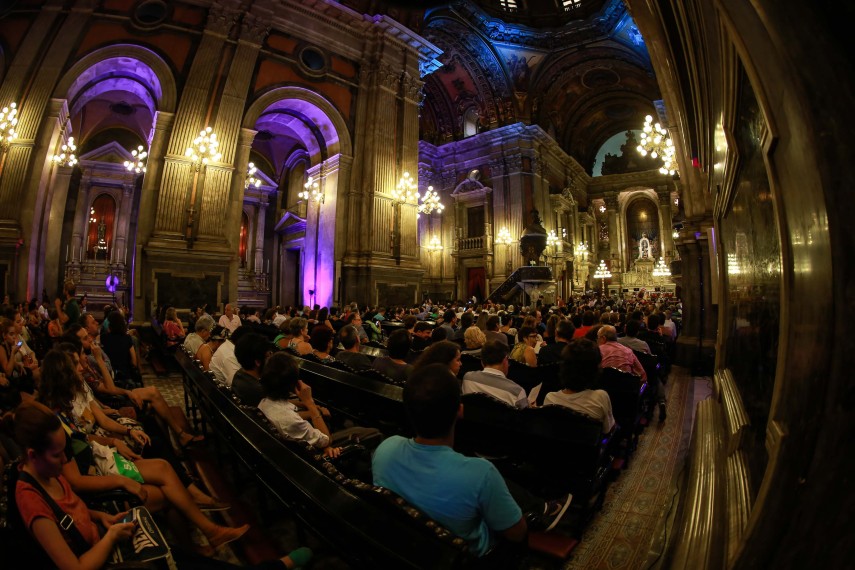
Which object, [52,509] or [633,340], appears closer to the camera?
[52,509]

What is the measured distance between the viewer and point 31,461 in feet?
4.85

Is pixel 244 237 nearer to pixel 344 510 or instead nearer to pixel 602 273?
pixel 344 510

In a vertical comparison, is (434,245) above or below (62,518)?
above

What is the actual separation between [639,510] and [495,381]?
1.24m

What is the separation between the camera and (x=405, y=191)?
13.5 metres

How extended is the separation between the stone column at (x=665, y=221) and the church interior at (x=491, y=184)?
21cm

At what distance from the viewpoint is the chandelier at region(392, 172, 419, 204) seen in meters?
13.3

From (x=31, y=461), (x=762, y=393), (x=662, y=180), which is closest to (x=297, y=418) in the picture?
(x=31, y=461)

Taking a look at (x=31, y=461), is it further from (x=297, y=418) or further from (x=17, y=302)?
(x=17, y=302)

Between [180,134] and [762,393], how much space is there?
1242 centimetres

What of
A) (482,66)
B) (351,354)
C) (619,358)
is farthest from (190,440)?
(482,66)

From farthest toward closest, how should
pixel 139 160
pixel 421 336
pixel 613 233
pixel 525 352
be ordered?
pixel 613 233 < pixel 139 160 < pixel 421 336 < pixel 525 352

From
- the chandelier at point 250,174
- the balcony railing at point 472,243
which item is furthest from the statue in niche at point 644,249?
the chandelier at point 250,174

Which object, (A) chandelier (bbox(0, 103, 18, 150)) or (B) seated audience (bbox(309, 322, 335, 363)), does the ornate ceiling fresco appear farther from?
(B) seated audience (bbox(309, 322, 335, 363))
